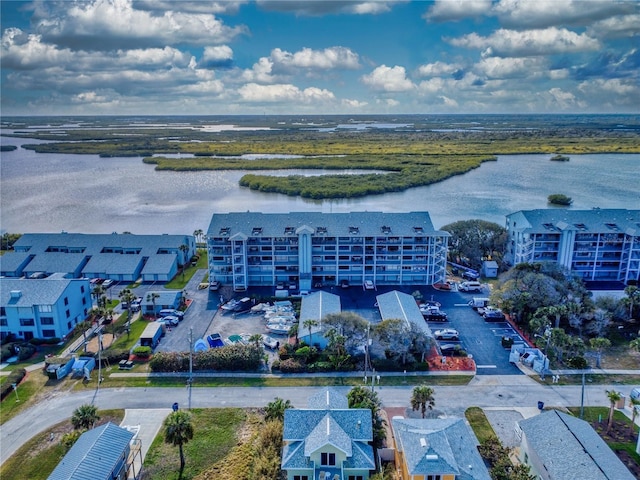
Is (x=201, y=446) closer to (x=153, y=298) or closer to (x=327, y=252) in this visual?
(x=153, y=298)

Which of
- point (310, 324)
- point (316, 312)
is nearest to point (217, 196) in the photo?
point (316, 312)

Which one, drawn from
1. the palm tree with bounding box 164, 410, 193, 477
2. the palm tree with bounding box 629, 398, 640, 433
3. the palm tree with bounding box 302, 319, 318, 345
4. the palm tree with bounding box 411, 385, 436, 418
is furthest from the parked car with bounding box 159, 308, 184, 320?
the palm tree with bounding box 629, 398, 640, 433

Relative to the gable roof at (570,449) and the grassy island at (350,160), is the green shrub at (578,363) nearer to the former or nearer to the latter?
the gable roof at (570,449)

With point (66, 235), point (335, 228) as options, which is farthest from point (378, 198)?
point (66, 235)

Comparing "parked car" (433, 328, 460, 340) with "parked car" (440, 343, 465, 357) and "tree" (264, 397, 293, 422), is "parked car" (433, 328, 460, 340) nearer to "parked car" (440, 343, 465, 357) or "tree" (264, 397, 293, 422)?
"parked car" (440, 343, 465, 357)

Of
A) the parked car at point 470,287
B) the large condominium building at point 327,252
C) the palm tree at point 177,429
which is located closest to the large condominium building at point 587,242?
the parked car at point 470,287

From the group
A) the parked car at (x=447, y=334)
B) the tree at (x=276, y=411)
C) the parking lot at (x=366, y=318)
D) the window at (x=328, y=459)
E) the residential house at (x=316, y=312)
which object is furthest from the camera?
the parked car at (x=447, y=334)

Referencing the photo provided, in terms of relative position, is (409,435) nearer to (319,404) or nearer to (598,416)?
(319,404)
